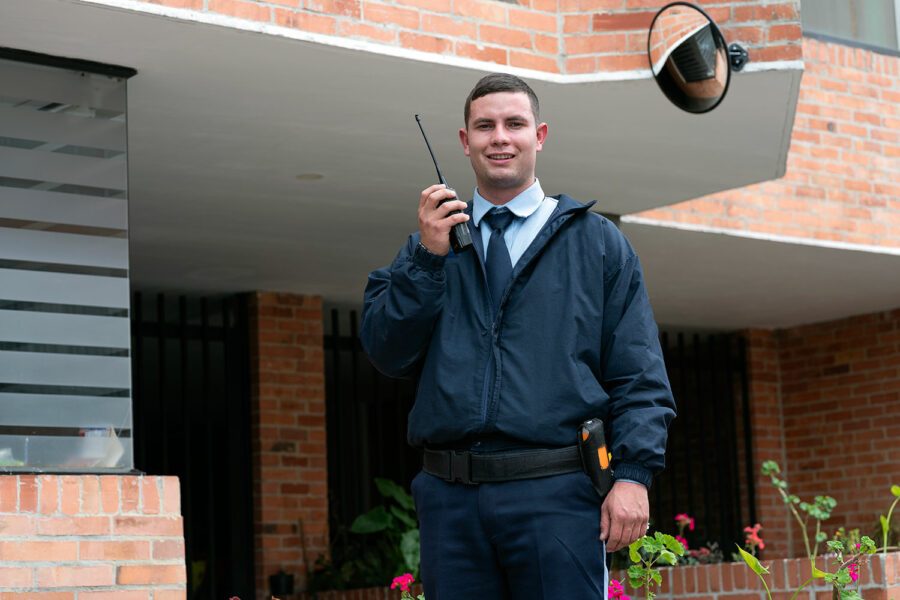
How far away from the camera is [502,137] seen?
8.52ft

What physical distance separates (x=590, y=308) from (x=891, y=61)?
22.8ft

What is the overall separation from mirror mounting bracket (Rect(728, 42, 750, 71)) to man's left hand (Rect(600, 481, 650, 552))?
123 inches

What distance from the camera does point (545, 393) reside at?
98.0 inches

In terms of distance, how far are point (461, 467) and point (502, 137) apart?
678 mm

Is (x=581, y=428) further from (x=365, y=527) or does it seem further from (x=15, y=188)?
(x=365, y=527)

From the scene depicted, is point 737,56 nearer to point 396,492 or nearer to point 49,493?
point 49,493

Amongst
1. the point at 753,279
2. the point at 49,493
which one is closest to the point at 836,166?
the point at 753,279

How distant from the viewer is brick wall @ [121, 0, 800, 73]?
16.3 ft

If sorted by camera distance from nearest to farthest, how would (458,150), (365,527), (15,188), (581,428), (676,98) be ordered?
(581,428) → (15,188) → (676,98) → (458,150) → (365,527)

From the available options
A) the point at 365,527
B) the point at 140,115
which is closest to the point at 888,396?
the point at 365,527

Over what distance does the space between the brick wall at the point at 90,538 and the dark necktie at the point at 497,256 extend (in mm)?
2096

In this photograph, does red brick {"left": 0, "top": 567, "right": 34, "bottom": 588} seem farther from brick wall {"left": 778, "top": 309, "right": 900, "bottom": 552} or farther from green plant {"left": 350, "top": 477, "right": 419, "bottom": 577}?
brick wall {"left": 778, "top": 309, "right": 900, "bottom": 552}

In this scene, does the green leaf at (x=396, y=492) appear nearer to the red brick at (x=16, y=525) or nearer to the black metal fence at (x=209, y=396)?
the black metal fence at (x=209, y=396)

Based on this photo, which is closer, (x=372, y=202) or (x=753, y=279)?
(x=372, y=202)
